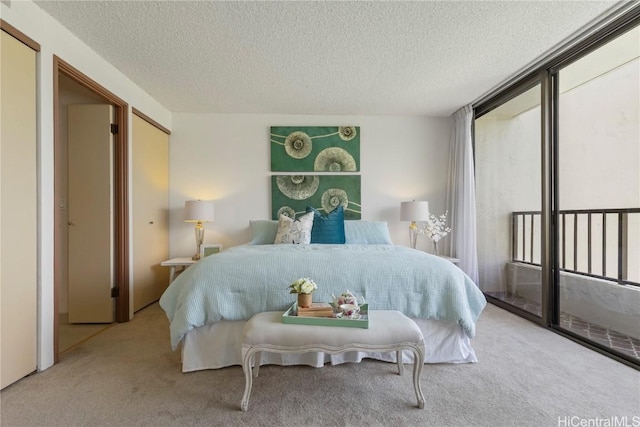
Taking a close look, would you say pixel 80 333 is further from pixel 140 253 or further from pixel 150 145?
pixel 150 145

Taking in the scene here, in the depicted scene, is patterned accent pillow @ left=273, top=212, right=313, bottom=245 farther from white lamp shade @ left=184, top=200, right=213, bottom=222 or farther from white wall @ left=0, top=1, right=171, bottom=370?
white wall @ left=0, top=1, right=171, bottom=370

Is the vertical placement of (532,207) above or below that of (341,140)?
below

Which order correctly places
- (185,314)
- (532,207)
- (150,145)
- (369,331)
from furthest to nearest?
(150,145), (532,207), (185,314), (369,331)

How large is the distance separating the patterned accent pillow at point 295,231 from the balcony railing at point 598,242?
7.51 ft

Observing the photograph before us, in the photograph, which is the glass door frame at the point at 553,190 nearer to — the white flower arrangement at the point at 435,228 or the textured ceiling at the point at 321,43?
the textured ceiling at the point at 321,43

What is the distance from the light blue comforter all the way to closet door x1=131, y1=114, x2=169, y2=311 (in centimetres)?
150

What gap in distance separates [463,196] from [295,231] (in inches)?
84.8

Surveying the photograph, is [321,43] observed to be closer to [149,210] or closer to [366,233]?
[366,233]

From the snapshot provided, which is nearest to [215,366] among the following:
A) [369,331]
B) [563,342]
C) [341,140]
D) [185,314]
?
[185,314]

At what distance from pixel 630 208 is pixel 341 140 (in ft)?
9.63

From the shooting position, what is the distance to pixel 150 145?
352 centimetres

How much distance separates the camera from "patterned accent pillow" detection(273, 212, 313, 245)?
10.5 feet

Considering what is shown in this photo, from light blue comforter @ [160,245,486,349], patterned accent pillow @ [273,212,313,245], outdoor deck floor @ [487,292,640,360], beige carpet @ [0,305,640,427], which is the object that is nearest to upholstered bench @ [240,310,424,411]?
beige carpet @ [0,305,640,427]

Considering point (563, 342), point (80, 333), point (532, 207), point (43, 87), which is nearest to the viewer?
point (43, 87)
